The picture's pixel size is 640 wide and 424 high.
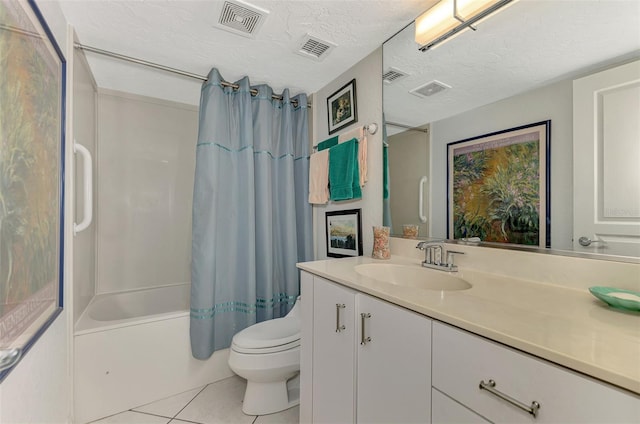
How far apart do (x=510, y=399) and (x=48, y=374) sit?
162cm

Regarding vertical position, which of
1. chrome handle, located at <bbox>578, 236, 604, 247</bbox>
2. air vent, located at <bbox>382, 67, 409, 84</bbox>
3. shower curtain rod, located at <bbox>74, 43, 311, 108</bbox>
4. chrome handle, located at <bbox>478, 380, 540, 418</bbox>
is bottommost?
chrome handle, located at <bbox>478, 380, 540, 418</bbox>

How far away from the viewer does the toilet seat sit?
59.7 inches

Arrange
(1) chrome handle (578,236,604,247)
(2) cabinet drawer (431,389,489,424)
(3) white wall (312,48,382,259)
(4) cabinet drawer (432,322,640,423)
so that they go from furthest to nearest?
(3) white wall (312,48,382,259) < (1) chrome handle (578,236,604,247) < (2) cabinet drawer (431,389,489,424) < (4) cabinet drawer (432,322,640,423)

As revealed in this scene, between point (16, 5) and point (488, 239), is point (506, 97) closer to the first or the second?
point (488, 239)

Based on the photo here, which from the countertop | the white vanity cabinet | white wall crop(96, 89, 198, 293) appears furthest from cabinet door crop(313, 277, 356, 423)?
white wall crop(96, 89, 198, 293)

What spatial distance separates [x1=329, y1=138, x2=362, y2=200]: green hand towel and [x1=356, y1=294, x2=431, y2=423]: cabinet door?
2.97 ft

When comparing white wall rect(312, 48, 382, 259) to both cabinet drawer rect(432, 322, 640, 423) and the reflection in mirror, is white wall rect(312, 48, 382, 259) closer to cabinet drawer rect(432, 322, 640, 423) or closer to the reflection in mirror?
the reflection in mirror

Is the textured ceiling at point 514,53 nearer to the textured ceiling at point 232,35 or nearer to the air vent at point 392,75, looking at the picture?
the air vent at point 392,75

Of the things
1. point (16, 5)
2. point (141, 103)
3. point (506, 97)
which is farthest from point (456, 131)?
point (141, 103)

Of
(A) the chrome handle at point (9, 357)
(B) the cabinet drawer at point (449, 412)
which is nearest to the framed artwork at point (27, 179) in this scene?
(A) the chrome handle at point (9, 357)

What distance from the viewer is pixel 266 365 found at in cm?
150

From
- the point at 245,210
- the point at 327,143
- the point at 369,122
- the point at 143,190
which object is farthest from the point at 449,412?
the point at 143,190

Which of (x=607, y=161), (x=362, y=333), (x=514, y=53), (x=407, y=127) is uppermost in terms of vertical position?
(x=514, y=53)

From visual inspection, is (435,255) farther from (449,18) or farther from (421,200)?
(449,18)
